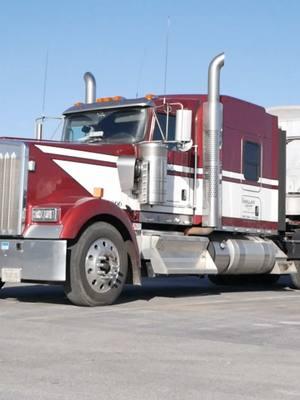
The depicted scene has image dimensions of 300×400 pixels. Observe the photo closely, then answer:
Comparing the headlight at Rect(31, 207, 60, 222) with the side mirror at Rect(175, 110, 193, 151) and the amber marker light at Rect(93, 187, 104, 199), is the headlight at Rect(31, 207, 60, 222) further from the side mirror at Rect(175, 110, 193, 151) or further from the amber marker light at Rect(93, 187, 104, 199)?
the side mirror at Rect(175, 110, 193, 151)

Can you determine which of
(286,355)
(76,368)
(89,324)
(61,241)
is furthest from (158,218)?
(76,368)

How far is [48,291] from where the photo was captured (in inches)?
528

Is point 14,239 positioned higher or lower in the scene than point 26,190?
lower

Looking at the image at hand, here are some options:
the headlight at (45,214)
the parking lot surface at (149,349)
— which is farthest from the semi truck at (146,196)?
the parking lot surface at (149,349)

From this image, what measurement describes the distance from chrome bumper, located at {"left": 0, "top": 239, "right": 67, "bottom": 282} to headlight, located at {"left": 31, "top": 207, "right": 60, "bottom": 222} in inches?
14.0

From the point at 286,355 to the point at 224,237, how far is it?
21.1 ft

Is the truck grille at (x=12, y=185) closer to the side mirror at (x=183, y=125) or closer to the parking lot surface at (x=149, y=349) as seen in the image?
the parking lot surface at (x=149, y=349)

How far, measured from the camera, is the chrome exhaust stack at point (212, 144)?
1234cm

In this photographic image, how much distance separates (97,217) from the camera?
10.7m

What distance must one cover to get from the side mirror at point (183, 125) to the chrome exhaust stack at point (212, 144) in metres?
0.85

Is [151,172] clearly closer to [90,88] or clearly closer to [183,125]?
[183,125]

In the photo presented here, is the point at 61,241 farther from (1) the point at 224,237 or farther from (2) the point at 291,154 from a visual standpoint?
(2) the point at 291,154

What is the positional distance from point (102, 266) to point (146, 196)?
59.5 inches

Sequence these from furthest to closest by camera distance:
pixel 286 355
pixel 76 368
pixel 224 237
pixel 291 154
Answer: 1. pixel 291 154
2. pixel 224 237
3. pixel 286 355
4. pixel 76 368
